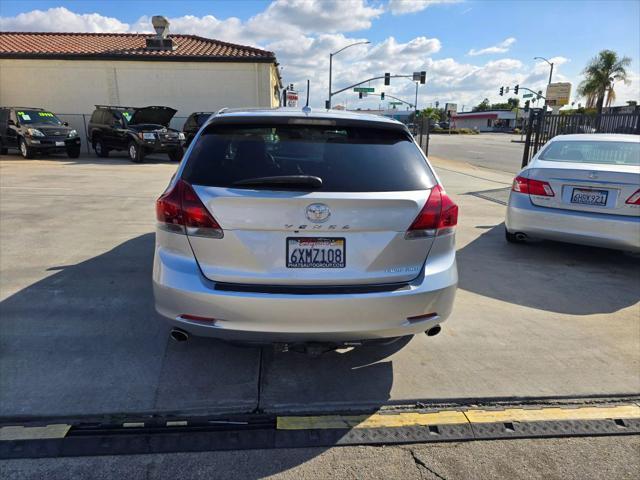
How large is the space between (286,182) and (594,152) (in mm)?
5199

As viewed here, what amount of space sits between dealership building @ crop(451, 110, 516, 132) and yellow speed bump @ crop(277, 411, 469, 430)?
103 meters

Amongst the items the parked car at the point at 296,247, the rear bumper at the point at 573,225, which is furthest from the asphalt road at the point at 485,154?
the parked car at the point at 296,247

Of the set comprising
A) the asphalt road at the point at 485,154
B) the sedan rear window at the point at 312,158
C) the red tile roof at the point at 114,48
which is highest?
the red tile roof at the point at 114,48

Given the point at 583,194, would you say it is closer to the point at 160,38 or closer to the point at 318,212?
the point at 318,212

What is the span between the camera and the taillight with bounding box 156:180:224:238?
2.65 m

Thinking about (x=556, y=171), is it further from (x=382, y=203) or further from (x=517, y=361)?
(x=382, y=203)

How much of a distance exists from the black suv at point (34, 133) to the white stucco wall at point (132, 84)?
462cm

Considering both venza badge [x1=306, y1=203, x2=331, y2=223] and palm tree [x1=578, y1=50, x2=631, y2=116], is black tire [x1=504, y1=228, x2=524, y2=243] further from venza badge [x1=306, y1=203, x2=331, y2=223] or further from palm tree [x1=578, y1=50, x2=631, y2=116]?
palm tree [x1=578, y1=50, x2=631, y2=116]

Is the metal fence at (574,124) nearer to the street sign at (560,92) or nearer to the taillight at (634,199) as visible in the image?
the taillight at (634,199)

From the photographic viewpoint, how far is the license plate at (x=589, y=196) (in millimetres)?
5340

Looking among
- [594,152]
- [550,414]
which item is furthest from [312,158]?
[594,152]

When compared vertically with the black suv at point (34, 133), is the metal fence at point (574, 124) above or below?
above

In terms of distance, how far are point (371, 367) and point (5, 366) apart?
8.57ft

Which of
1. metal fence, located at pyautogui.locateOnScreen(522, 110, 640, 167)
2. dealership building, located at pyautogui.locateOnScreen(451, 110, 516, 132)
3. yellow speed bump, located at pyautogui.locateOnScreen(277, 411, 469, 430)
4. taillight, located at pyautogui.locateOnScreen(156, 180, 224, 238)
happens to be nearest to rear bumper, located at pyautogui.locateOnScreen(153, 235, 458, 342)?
taillight, located at pyautogui.locateOnScreen(156, 180, 224, 238)
